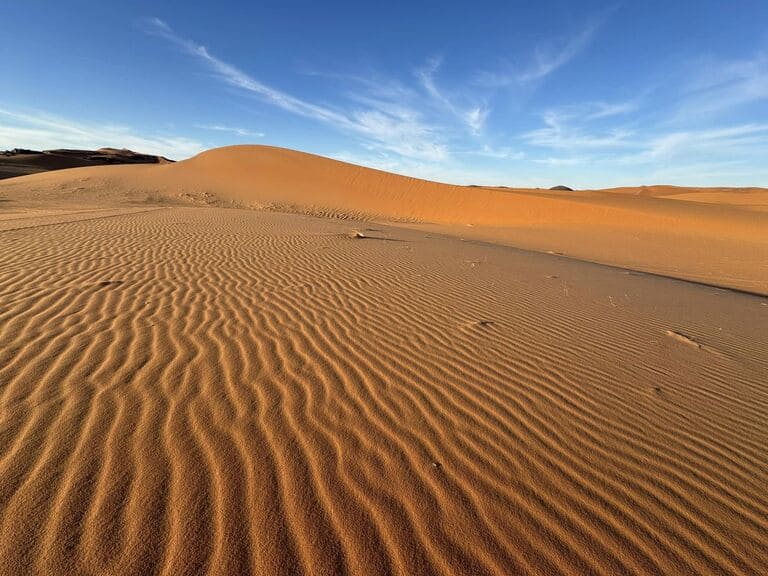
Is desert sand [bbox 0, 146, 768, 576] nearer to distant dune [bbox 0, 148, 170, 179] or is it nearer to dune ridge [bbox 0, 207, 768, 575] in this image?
dune ridge [bbox 0, 207, 768, 575]

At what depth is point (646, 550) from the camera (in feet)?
6.91

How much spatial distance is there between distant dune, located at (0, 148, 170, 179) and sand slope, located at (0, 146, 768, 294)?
25.3 metres

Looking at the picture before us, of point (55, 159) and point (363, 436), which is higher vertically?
point (363, 436)

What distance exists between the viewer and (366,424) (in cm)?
296

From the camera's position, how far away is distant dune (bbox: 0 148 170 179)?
49.0 metres

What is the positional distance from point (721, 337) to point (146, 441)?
6.71 m

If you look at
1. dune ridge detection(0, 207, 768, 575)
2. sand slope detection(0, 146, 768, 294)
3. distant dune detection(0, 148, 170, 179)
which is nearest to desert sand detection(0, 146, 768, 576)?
dune ridge detection(0, 207, 768, 575)

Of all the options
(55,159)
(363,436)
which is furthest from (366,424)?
(55,159)

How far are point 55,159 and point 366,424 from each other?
76.3 metres

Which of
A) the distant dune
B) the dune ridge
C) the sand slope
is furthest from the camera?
the distant dune

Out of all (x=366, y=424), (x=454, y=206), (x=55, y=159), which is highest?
(x=454, y=206)

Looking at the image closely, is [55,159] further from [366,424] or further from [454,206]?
[366,424]

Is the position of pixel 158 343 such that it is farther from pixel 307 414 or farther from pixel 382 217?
pixel 382 217

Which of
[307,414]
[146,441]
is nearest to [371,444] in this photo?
[307,414]
